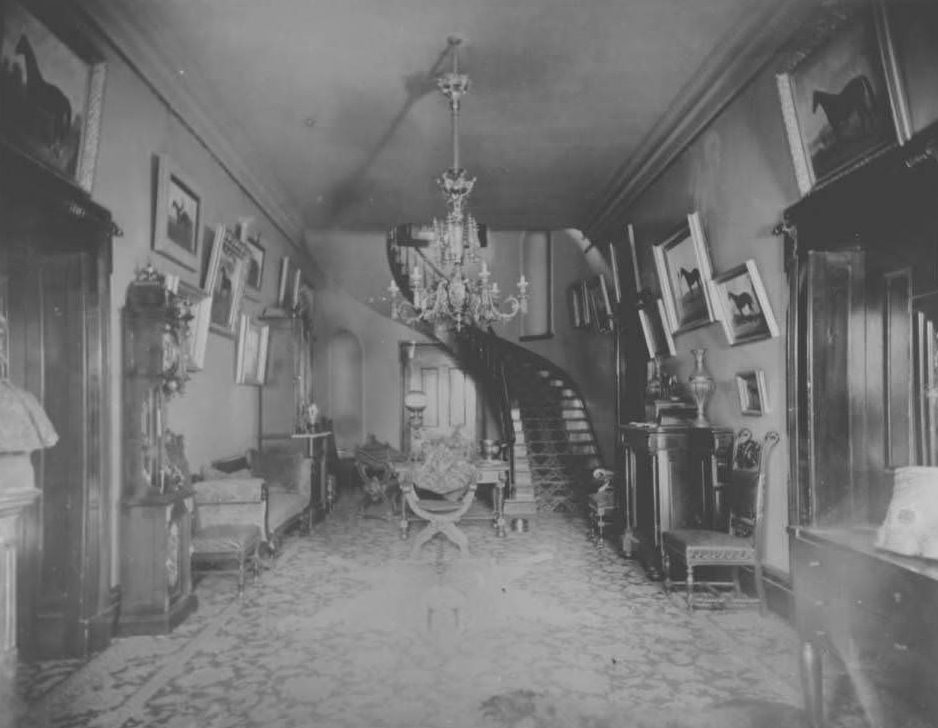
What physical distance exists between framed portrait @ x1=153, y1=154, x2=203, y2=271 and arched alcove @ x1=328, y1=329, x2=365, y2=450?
624 centimetres

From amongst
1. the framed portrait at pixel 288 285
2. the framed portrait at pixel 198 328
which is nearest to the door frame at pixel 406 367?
the framed portrait at pixel 288 285

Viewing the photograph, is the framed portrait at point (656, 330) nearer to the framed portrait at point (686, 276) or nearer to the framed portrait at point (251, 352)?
the framed portrait at point (686, 276)

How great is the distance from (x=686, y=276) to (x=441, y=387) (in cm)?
658

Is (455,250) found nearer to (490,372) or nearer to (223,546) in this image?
(223,546)

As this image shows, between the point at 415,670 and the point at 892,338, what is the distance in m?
3.34

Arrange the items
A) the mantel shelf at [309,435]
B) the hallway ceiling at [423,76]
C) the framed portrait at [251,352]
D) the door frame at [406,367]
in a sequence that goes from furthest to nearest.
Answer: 1. the door frame at [406,367]
2. the mantel shelf at [309,435]
3. the framed portrait at [251,352]
4. the hallway ceiling at [423,76]

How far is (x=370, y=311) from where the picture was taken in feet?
40.4

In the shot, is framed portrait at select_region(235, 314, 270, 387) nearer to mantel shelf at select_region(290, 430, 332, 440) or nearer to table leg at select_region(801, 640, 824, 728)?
mantel shelf at select_region(290, 430, 332, 440)

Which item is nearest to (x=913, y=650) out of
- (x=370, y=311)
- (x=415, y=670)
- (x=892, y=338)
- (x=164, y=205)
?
(x=892, y=338)

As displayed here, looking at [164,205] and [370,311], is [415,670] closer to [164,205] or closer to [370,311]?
[164,205]

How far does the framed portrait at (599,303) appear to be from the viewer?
388 inches

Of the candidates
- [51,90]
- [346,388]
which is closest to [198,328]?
[51,90]

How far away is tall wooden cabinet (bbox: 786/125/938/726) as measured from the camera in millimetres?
2906

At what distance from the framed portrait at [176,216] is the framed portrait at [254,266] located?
1.55 m
